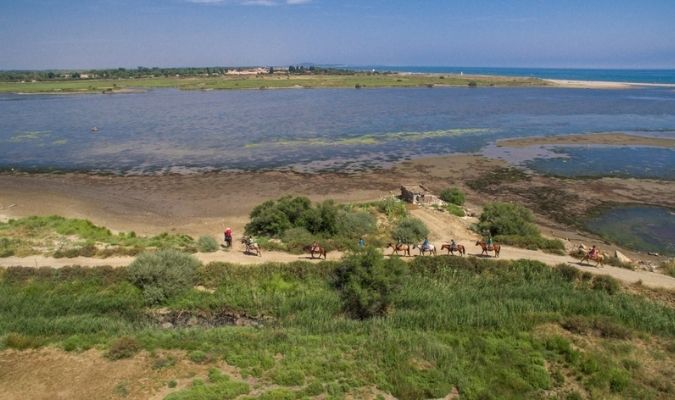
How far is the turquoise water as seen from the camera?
29250mm

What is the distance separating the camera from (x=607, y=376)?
14.6 meters

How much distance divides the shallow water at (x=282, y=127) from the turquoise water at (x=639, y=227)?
50.1 feet

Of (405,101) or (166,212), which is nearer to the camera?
(166,212)

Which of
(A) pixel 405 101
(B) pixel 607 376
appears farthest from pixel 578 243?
(A) pixel 405 101

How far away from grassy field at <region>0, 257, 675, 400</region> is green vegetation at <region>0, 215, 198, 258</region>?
2.67 m

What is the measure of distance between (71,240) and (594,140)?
61338 millimetres

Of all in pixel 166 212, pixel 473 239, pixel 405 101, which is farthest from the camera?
pixel 405 101

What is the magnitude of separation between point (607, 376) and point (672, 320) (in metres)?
5.77

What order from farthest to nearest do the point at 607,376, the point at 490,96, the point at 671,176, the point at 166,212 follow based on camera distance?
the point at 490,96, the point at 671,176, the point at 166,212, the point at 607,376

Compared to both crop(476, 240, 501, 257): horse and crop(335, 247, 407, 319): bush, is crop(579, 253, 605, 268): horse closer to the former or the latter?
crop(476, 240, 501, 257): horse

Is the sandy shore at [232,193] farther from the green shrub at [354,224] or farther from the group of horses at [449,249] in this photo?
the green shrub at [354,224]

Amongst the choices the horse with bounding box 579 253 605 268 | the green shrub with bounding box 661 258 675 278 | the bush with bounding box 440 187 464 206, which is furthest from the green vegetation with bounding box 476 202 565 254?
the bush with bounding box 440 187 464 206

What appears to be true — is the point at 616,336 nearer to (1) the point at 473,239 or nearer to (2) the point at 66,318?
(1) the point at 473,239

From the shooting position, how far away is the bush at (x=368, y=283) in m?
19.3
